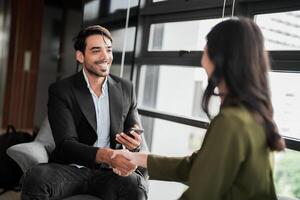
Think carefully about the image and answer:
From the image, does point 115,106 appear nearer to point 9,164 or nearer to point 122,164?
point 122,164

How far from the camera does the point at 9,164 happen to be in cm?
269

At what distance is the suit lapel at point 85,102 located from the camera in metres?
1.92

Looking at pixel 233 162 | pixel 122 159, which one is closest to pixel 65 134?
pixel 122 159

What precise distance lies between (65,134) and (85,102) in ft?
0.70

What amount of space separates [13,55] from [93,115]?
3000mm

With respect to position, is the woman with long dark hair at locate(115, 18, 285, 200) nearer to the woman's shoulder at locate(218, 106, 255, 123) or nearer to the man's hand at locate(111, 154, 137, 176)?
the woman's shoulder at locate(218, 106, 255, 123)

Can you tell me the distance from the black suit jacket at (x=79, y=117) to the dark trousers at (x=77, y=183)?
7 cm

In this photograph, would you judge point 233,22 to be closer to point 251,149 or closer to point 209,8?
point 251,149

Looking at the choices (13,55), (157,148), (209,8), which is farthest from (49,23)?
(209,8)

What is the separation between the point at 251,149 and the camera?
1.08 m

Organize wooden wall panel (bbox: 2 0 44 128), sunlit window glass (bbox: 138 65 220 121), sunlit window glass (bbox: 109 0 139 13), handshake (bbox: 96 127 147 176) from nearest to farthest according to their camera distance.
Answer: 1. handshake (bbox: 96 127 147 176)
2. sunlit window glass (bbox: 109 0 139 13)
3. sunlit window glass (bbox: 138 65 220 121)
4. wooden wall panel (bbox: 2 0 44 128)

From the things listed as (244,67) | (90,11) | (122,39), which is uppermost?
(90,11)

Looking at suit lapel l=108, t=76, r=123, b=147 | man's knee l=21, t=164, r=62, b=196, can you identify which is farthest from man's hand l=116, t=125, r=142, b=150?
man's knee l=21, t=164, r=62, b=196

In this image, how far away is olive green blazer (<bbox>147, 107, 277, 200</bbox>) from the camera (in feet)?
3.51
